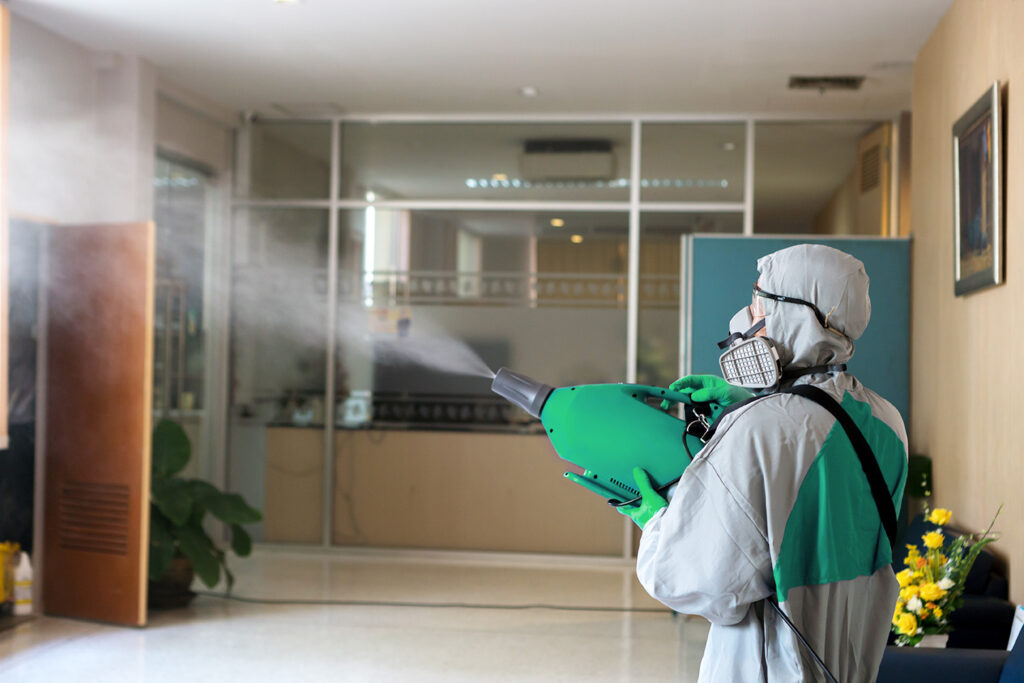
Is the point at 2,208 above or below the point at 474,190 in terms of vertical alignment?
below

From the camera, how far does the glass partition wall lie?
5375 millimetres

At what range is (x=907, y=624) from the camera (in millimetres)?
2467

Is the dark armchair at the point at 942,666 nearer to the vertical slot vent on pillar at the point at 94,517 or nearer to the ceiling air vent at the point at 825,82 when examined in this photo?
the vertical slot vent on pillar at the point at 94,517

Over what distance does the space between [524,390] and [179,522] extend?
9.80 feet

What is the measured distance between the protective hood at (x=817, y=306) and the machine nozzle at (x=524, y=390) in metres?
0.38

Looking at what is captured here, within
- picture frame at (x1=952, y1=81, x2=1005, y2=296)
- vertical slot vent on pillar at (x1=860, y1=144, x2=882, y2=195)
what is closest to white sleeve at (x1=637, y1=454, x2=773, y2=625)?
picture frame at (x1=952, y1=81, x2=1005, y2=296)

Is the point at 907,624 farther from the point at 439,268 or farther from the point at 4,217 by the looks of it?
the point at 439,268

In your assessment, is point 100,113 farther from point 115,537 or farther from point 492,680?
point 492,680

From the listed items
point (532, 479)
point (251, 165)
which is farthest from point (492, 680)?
point (251, 165)

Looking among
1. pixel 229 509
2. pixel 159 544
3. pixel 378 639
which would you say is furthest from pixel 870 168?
pixel 159 544

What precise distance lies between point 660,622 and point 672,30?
102 inches

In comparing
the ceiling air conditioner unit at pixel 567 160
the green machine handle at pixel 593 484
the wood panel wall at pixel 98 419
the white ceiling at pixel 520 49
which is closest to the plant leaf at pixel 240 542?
the wood panel wall at pixel 98 419

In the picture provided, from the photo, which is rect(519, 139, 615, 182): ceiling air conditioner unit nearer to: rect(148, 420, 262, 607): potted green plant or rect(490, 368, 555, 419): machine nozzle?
rect(148, 420, 262, 607): potted green plant

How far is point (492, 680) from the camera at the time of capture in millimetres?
3385
